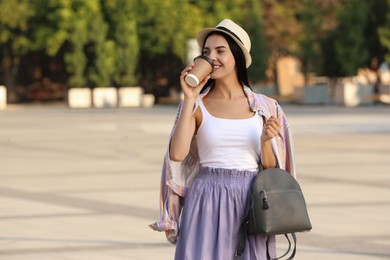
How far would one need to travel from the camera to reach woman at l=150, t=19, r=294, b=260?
5.34 metres

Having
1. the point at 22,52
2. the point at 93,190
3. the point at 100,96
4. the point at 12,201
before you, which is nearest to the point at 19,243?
the point at 12,201

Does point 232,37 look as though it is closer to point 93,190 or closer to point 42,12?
point 93,190

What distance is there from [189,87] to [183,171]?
1.66ft

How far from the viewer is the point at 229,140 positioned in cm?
538

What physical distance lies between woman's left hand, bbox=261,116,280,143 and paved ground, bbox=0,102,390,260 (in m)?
4.23

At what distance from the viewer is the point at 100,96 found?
54938 mm

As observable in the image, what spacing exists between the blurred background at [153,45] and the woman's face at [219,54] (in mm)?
46257

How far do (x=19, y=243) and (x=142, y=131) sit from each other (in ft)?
67.0

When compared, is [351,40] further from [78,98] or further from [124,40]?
[78,98]

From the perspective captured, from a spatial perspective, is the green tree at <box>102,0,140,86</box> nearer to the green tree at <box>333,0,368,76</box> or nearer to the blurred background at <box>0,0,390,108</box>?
the blurred background at <box>0,0,390,108</box>

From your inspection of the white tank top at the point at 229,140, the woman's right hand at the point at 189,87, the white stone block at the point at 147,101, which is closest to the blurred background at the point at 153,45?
the white stone block at the point at 147,101

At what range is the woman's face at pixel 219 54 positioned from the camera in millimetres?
5324

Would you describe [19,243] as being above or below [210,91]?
below

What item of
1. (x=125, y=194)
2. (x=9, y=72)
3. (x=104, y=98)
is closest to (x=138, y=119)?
(x=104, y=98)
